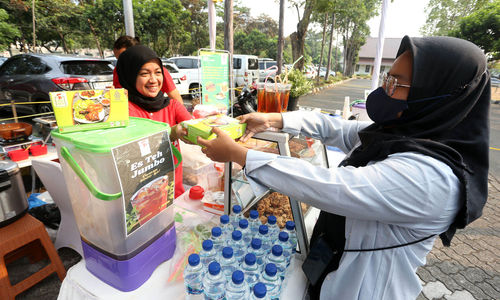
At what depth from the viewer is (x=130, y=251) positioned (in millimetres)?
968

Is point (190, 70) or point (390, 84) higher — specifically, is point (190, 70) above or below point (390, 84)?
above

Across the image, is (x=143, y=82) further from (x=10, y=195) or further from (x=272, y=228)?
(x=272, y=228)

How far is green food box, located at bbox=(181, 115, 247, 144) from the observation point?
1.14m

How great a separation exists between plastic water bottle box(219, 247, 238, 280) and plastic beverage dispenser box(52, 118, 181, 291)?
328 mm

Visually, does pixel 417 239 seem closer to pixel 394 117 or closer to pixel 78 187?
pixel 394 117

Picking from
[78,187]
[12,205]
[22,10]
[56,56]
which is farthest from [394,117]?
[22,10]

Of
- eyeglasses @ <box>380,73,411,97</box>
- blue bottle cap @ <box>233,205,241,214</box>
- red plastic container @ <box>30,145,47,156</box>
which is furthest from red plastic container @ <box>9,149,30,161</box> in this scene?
eyeglasses @ <box>380,73,411,97</box>

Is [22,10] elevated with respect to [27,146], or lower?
elevated

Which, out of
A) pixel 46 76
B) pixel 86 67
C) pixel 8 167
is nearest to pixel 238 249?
pixel 8 167

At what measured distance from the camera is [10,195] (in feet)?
6.47

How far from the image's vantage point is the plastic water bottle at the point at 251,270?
946 mm

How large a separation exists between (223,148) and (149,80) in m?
1.33

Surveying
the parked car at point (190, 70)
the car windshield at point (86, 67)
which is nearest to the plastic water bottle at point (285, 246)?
the car windshield at point (86, 67)

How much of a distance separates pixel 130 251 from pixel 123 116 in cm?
59
